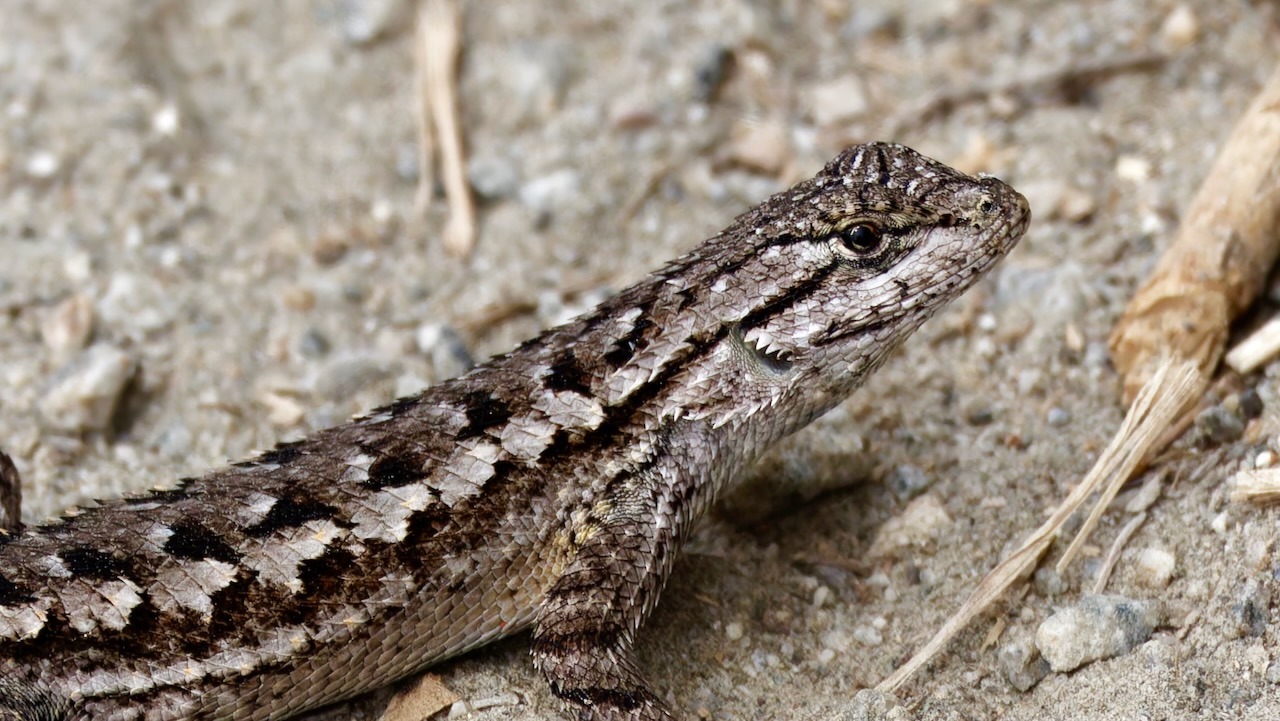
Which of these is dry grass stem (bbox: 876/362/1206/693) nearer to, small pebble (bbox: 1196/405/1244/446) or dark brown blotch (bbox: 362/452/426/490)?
small pebble (bbox: 1196/405/1244/446)

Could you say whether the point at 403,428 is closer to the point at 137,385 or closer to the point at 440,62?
the point at 137,385

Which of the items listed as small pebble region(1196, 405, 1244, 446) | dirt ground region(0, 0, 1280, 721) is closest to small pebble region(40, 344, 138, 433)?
dirt ground region(0, 0, 1280, 721)

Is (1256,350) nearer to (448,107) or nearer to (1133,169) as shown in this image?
(1133,169)

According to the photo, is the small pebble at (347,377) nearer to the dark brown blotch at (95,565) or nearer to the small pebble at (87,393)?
the small pebble at (87,393)

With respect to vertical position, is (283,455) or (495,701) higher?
(283,455)

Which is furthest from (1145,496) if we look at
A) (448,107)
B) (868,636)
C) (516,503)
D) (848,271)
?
(448,107)
